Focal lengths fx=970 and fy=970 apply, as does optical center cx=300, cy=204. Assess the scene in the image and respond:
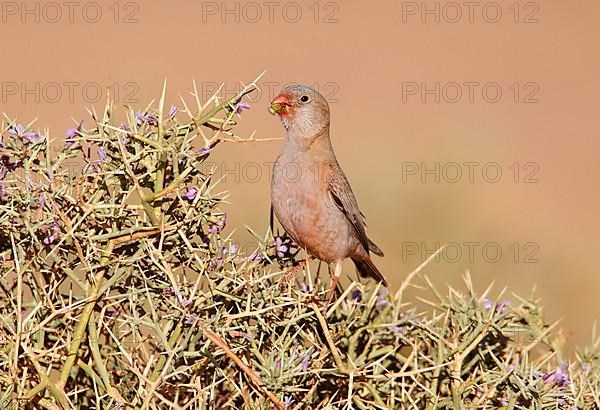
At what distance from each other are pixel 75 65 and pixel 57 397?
12.8 metres

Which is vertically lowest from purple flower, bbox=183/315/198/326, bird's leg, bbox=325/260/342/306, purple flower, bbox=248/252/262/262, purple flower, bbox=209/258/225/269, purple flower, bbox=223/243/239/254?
bird's leg, bbox=325/260/342/306

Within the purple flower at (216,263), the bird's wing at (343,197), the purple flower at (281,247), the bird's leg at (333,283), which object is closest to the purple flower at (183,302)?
the purple flower at (216,263)

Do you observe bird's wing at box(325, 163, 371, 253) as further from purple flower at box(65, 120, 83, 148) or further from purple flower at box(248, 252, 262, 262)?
purple flower at box(65, 120, 83, 148)

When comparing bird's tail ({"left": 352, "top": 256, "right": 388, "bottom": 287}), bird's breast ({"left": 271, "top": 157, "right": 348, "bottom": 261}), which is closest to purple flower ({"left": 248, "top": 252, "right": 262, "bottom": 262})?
bird's breast ({"left": 271, "top": 157, "right": 348, "bottom": 261})

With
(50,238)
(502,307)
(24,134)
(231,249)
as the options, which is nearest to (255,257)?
(231,249)

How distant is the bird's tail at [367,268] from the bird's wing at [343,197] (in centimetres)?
8

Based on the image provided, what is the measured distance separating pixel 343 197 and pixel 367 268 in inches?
14.9

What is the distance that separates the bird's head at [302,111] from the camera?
14.3ft

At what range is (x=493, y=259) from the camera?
6590 mm

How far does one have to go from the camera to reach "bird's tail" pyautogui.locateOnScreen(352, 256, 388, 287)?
4.52 metres

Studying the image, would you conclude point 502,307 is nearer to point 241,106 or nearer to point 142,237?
point 241,106

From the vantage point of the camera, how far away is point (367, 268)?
4570 mm

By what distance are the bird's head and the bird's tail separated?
643mm

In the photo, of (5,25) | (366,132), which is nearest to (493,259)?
(366,132)
